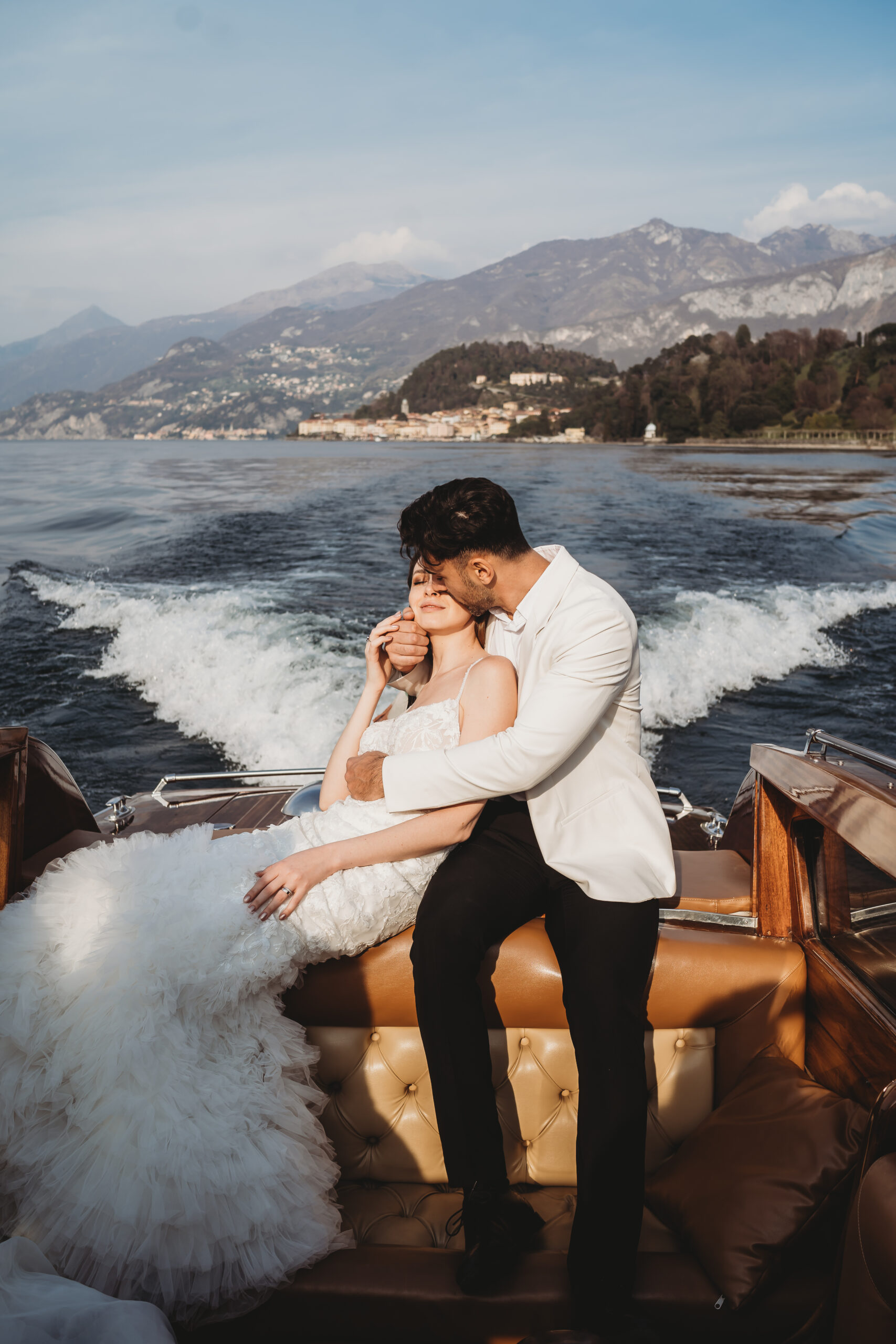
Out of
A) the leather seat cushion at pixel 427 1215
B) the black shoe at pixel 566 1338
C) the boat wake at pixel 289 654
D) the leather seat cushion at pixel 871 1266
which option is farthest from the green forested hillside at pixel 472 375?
the leather seat cushion at pixel 871 1266

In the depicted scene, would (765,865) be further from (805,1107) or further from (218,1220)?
(218,1220)

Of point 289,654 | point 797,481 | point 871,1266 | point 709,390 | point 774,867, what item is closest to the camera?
point 871,1266

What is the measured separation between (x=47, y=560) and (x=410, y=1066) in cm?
1490

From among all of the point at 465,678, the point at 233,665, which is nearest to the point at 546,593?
the point at 465,678

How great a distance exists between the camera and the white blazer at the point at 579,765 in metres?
1.71

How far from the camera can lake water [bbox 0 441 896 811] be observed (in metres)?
7.80

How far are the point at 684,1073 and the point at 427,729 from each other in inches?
38.2

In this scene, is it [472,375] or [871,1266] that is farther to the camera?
[472,375]

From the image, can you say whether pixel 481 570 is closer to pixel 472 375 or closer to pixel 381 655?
pixel 381 655

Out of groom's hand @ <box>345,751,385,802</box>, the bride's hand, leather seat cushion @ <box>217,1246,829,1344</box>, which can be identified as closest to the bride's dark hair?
the bride's hand

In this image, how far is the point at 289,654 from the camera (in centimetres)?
869

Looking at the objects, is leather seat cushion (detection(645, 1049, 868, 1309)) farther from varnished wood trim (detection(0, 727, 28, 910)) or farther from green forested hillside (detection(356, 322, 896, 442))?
green forested hillside (detection(356, 322, 896, 442))

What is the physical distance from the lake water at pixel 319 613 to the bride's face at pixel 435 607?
16.1 feet

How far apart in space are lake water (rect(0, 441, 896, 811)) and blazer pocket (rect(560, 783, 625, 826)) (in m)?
5.09
